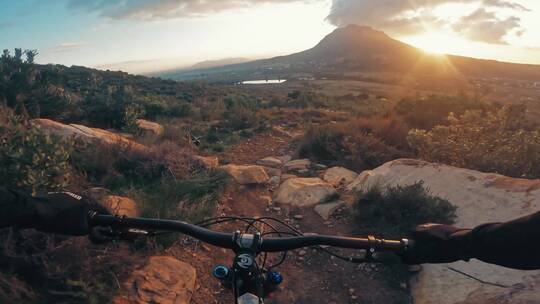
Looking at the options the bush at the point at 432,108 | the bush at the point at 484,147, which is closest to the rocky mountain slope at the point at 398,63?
the bush at the point at 432,108

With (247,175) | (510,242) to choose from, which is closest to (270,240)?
(510,242)

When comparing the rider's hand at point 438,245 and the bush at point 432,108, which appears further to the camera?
the bush at point 432,108

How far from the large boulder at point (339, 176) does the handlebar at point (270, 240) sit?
5.82m

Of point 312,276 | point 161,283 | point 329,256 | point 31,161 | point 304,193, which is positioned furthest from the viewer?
point 304,193

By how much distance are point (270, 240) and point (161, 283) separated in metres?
2.43

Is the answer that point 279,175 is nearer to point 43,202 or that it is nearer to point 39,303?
point 39,303

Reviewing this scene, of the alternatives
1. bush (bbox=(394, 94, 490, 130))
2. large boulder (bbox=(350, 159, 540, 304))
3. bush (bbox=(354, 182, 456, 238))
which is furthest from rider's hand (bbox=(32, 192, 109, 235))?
bush (bbox=(394, 94, 490, 130))

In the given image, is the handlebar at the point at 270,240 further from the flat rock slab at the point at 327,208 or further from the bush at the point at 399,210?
the flat rock slab at the point at 327,208

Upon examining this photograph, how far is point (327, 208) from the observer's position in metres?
6.45

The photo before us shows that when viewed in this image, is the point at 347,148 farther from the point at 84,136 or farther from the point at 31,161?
the point at 31,161

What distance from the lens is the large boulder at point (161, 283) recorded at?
3528 mm

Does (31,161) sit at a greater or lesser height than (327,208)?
greater

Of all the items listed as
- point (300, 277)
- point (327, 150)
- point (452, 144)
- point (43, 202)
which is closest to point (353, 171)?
point (327, 150)

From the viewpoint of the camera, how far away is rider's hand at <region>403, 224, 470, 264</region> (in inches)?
67.2
